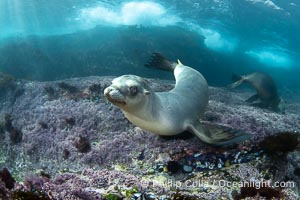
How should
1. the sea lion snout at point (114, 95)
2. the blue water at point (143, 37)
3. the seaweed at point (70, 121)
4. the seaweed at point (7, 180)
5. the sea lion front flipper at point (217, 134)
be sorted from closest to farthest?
the seaweed at point (7, 180), the sea lion snout at point (114, 95), the sea lion front flipper at point (217, 134), the seaweed at point (70, 121), the blue water at point (143, 37)

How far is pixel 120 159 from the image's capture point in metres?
5.44

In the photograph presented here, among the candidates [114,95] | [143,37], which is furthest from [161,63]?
[143,37]

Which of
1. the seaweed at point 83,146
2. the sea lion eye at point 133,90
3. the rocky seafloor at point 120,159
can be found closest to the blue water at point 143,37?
the rocky seafloor at point 120,159

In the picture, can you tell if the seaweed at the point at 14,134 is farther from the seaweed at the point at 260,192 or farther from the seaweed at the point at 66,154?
the seaweed at the point at 260,192

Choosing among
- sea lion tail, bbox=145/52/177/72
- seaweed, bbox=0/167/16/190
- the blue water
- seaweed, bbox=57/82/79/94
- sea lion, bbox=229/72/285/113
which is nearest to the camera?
seaweed, bbox=0/167/16/190

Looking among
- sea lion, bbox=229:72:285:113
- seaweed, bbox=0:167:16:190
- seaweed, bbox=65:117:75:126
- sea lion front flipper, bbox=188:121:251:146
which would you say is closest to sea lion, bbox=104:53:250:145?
sea lion front flipper, bbox=188:121:251:146

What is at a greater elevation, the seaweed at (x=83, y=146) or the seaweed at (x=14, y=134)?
the seaweed at (x=83, y=146)

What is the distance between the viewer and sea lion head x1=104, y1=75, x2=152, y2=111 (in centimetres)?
389

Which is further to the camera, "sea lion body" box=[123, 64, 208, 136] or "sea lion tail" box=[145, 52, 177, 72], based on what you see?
"sea lion tail" box=[145, 52, 177, 72]

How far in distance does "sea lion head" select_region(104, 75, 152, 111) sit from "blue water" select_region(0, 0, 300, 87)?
16.3m

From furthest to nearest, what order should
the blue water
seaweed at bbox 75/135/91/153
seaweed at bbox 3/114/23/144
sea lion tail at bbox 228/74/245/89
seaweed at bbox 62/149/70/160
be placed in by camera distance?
1. the blue water
2. sea lion tail at bbox 228/74/245/89
3. seaweed at bbox 3/114/23/144
4. seaweed at bbox 62/149/70/160
5. seaweed at bbox 75/135/91/153

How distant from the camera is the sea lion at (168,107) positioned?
410 cm

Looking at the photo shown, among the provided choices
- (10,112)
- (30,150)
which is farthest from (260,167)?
(10,112)

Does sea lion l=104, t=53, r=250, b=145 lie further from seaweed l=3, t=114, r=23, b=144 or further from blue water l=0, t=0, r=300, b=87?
blue water l=0, t=0, r=300, b=87
